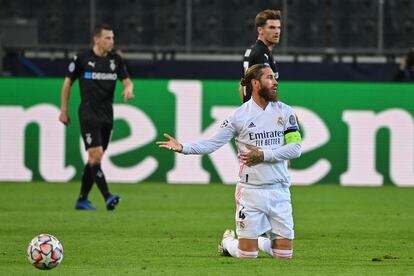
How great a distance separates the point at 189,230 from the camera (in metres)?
12.2

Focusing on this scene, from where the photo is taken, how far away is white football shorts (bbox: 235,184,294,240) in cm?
936

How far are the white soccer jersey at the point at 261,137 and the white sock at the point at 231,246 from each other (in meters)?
0.52

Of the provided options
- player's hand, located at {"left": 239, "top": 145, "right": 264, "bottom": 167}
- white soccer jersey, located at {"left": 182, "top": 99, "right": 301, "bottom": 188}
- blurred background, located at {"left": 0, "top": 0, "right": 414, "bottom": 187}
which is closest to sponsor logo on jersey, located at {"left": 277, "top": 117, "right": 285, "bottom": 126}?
white soccer jersey, located at {"left": 182, "top": 99, "right": 301, "bottom": 188}

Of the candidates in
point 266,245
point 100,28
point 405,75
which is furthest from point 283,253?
point 405,75

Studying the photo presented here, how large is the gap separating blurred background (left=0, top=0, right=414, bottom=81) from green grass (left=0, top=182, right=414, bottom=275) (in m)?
4.39

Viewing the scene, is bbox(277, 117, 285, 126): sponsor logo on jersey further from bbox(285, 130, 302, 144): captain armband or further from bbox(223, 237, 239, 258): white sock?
bbox(223, 237, 239, 258): white sock

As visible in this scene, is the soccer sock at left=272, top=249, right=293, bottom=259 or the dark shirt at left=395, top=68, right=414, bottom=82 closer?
the soccer sock at left=272, top=249, right=293, bottom=259

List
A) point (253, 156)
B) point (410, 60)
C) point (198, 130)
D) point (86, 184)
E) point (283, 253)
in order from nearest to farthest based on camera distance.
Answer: point (253, 156), point (283, 253), point (86, 184), point (198, 130), point (410, 60)

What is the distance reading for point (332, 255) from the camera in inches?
392

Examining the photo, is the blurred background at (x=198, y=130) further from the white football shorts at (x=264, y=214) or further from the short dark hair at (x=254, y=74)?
the white football shorts at (x=264, y=214)

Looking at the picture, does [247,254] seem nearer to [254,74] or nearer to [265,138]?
[265,138]

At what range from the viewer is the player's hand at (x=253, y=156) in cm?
931

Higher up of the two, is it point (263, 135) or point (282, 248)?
point (263, 135)

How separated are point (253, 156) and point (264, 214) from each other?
0.47m
